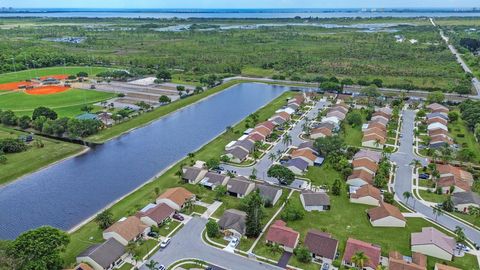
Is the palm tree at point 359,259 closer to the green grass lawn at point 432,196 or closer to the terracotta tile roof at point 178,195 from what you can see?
the green grass lawn at point 432,196

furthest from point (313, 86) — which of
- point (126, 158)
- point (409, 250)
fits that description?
point (409, 250)

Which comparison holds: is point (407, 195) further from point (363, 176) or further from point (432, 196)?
point (363, 176)

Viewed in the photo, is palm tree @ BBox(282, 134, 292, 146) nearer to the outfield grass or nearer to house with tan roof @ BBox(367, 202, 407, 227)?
the outfield grass

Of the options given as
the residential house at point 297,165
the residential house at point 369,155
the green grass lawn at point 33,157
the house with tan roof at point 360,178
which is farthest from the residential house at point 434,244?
the green grass lawn at point 33,157

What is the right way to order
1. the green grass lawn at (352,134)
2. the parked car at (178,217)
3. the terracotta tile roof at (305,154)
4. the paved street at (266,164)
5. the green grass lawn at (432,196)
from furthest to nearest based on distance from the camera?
the green grass lawn at (352,134) → the terracotta tile roof at (305,154) → the paved street at (266,164) → the green grass lawn at (432,196) → the parked car at (178,217)

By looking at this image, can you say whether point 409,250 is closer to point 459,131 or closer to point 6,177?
point 459,131
